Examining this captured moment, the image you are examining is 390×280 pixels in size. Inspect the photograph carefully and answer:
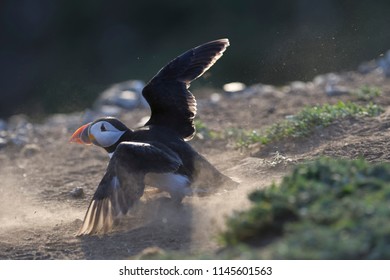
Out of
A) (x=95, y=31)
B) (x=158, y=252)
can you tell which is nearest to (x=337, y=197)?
(x=158, y=252)

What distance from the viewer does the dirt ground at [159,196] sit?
7156 millimetres

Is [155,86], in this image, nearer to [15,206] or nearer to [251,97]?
[15,206]

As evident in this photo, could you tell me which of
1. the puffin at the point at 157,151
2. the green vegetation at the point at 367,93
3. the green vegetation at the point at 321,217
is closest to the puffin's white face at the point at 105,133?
the puffin at the point at 157,151

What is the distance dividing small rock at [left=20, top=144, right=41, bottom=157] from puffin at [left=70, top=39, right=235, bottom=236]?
3152 mm

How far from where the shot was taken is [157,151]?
7.68 meters

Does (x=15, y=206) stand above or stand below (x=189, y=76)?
below

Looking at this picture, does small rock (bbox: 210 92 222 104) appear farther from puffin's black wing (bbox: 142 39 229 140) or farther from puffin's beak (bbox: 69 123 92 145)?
puffin's beak (bbox: 69 123 92 145)

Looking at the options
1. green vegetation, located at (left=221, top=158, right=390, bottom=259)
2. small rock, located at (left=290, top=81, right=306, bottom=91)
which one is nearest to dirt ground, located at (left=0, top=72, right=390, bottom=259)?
small rock, located at (left=290, top=81, right=306, bottom=91)

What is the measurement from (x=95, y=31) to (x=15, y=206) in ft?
43.6

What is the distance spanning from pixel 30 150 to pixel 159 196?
161 inches

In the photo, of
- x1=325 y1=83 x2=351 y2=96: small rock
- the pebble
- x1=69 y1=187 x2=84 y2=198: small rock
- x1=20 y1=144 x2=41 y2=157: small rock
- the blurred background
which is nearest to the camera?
x1=69 y1=187 x2=84 y2=198: small rock

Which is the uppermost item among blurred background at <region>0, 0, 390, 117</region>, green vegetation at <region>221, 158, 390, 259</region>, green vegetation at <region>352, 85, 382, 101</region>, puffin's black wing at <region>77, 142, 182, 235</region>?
blurred background at <region>0, 0, 390, 117</region>

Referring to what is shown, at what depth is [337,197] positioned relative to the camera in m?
5.58

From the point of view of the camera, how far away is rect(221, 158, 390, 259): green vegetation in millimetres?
4992
